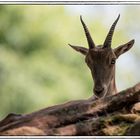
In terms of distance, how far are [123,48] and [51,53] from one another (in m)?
0.42

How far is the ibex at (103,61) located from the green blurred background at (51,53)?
1.2 inches

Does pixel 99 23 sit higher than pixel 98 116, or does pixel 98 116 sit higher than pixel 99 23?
pixel 99 23

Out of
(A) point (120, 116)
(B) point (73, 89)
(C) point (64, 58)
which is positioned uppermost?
(C) point (64, 58)

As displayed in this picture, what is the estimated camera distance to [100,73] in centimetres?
305

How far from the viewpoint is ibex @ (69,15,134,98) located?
3.04m

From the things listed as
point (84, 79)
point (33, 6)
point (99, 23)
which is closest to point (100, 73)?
point (84, 79)

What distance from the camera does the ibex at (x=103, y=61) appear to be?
3.04 meters

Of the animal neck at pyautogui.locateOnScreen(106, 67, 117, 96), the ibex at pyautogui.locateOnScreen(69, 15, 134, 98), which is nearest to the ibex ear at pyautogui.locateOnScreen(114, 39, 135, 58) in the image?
the ibex at pyautogui.locateOnScreen(69, 15, 134, 98)

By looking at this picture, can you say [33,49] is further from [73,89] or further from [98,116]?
[98,116]

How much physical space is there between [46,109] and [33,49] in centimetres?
37

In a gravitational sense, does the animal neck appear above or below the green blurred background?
below

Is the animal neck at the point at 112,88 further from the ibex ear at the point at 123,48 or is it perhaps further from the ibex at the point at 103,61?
the ibex ear at the point at 123,48

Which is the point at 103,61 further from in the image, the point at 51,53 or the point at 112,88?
the point at 51,53

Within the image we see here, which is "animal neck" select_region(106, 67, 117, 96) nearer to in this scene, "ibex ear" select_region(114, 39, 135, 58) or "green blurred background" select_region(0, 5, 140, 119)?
"green blurred background" select_region(0, 5, 140, 119)
